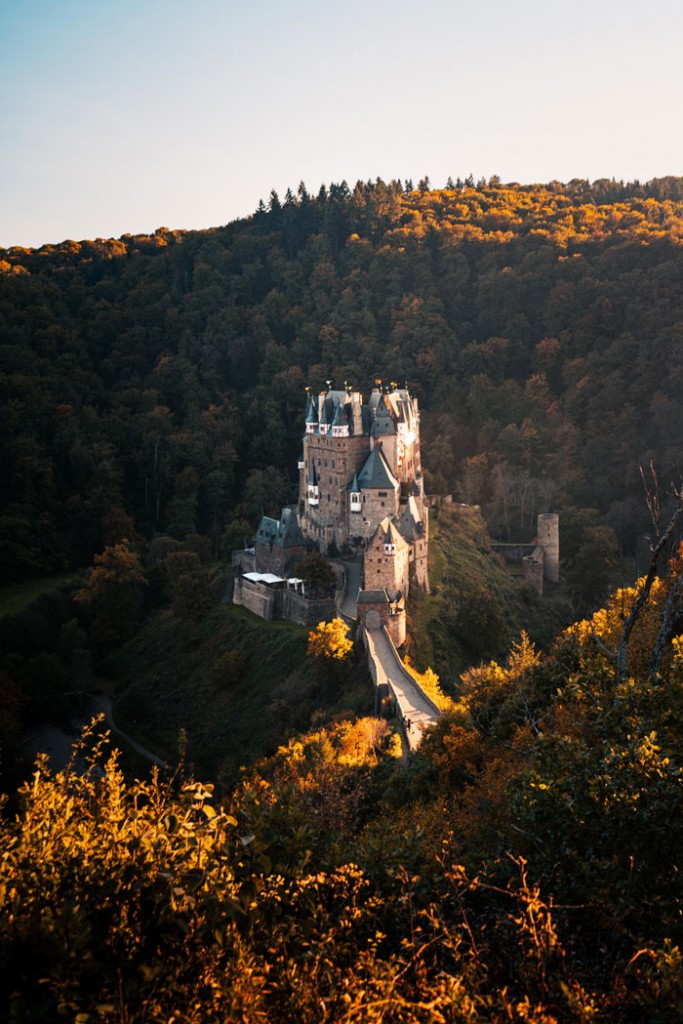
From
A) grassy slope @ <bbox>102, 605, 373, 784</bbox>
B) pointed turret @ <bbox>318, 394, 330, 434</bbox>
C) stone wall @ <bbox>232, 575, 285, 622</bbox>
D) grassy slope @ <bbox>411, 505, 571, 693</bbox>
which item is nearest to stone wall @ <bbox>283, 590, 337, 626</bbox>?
grassy slope @ <bbox>102, 605, 373, 784</bbox>

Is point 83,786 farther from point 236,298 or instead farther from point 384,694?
point 236,298

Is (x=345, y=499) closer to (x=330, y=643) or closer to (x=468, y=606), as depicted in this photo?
(x=468, y=606)

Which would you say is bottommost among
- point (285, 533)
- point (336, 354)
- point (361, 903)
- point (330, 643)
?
point (330, 643)

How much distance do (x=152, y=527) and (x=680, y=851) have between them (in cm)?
6360

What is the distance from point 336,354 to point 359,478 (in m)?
45.3

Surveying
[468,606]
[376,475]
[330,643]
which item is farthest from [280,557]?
[330,643]

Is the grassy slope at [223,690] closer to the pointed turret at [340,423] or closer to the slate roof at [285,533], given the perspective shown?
the slate roof at [285,533]

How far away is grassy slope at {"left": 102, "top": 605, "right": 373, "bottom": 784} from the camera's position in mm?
37000

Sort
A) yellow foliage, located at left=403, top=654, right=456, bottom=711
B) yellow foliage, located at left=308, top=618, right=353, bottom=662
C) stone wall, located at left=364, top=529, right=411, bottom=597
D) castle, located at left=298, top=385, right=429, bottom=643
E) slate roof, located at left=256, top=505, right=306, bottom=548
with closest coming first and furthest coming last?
yellow foliage, located at left=403, top=654, right=456, bottom=711, yellow foliage, located at left=308, top=618, right=353, bottom=662, stone wall, located at left=364, top=529, right=411, bottom=597, castle, located at left=298, top=385, right=429, bottom=643, slate roof, located at left=256, top=505, right=306, bottom=548

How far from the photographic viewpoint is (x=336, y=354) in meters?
88.1

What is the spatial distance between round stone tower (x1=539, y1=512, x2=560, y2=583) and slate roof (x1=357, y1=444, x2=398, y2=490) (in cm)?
1461

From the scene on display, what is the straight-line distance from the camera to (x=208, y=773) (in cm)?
3853

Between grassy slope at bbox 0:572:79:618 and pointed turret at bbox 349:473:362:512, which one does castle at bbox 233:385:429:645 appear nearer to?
pointed turret at bbox 349:473:362:512

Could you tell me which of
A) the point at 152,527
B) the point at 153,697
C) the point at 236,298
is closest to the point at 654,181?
the point at 236,298
